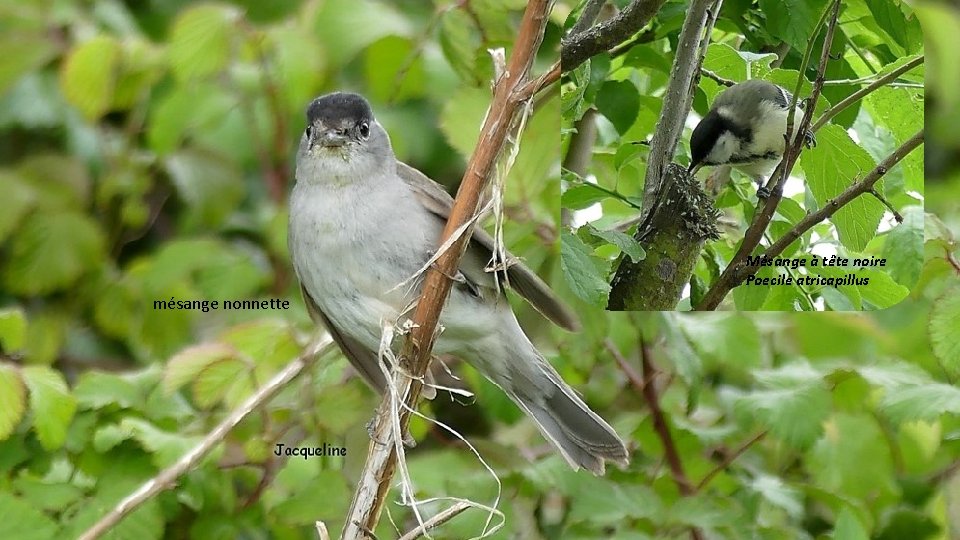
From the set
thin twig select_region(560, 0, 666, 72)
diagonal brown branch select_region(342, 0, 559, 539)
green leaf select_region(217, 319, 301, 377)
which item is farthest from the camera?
green leaf select_region(217, 319, 301, 377)

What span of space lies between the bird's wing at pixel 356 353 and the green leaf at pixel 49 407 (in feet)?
0.98

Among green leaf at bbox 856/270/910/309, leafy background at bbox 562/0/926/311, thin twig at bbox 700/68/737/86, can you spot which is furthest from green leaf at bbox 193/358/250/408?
green leaf at bbox 856/270/910/309

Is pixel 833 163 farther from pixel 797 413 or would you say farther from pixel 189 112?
pixel 189 112

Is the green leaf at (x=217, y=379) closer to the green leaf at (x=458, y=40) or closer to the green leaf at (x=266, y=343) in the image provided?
the green leaf at (x=266, y=343)

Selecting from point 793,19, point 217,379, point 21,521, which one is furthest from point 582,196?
point 21,521

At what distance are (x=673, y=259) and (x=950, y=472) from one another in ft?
2.56

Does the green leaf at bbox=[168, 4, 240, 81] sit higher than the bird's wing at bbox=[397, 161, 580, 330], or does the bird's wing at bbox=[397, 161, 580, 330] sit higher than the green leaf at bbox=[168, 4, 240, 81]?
the green leaf at bbox=[168, 4, 240, 81]

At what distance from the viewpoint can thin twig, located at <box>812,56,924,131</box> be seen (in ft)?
4.16

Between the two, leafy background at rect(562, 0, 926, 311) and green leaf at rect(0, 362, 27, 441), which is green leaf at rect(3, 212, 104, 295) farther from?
leafy background at rect(562, 0, 926, 311)

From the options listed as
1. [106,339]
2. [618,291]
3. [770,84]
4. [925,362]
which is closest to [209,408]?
[106,339]

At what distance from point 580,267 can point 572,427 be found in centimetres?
20

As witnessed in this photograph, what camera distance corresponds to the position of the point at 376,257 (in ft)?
4.05

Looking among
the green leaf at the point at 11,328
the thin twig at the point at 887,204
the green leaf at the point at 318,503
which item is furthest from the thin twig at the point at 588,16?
the green leaf at the point at 11,328

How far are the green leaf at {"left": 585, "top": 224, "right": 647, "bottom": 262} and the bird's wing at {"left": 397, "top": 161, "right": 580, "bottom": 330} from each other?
10 cm
